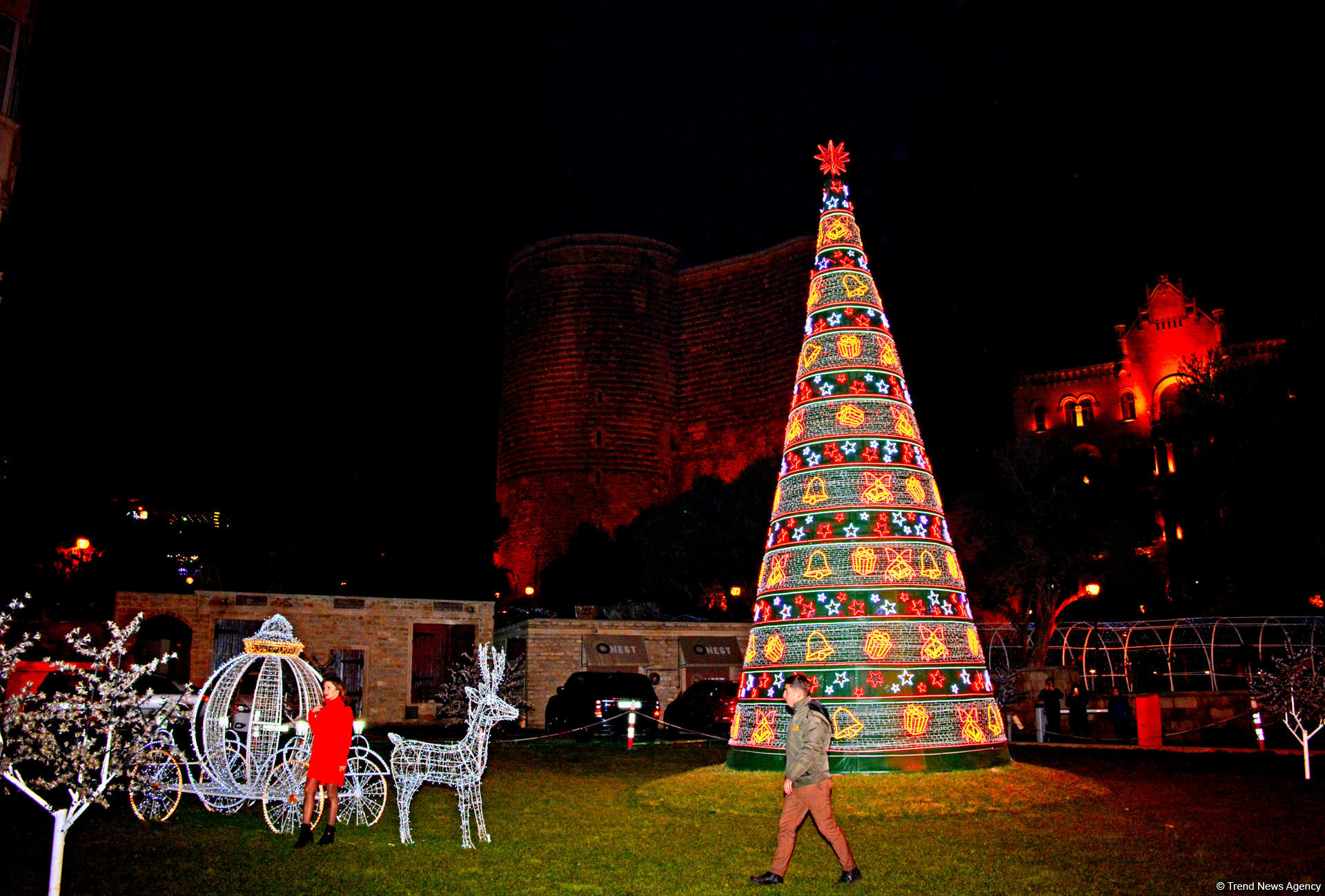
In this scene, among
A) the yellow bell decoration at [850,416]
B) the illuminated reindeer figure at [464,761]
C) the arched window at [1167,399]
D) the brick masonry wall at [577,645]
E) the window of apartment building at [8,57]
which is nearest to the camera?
the illuminated reindeer figure at [464,761]

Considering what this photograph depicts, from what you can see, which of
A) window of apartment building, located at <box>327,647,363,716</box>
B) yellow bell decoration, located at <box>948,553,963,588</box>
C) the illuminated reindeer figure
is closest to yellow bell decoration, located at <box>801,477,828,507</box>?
yellow bell decoration, located at <box>948,553,963,588</box>

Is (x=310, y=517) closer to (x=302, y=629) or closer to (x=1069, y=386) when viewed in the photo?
(x=302, y=629)

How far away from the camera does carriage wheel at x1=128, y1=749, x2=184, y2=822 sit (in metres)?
9.30

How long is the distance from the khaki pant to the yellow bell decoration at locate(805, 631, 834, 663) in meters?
3.67

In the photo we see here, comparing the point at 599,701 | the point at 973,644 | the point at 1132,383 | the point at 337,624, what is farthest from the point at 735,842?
the point at 1132,383

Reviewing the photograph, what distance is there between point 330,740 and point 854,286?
23.5 ft

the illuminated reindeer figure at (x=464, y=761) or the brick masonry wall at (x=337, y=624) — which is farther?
the brick masonry wall at (x=337, y=624)

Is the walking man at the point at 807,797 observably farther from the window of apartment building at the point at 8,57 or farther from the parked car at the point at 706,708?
the parked car at the point at 706,708

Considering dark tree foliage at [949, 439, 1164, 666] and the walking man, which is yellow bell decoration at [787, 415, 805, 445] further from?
dark tree foliage at [949, 439, 1164, 666]

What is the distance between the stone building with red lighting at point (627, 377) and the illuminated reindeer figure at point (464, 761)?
46.5 meters

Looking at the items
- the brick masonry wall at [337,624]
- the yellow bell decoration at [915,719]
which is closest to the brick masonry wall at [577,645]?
the brick masonry wall at [337,624]

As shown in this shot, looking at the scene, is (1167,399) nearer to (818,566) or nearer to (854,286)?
(854,286)

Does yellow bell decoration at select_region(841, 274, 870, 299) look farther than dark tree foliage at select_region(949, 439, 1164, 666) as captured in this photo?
No

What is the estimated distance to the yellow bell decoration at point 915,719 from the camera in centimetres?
1019
